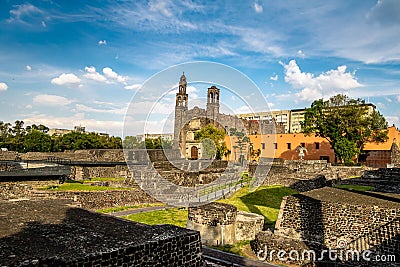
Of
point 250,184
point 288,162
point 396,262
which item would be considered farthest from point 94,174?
point 396,262

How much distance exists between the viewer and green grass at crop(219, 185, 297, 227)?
1891cm

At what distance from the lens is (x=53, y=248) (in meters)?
4.32

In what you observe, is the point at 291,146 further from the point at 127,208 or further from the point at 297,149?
the point at 127,208

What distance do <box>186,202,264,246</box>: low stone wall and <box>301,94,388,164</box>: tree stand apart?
24.0 m

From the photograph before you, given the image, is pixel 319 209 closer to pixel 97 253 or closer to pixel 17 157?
pixel 97 253

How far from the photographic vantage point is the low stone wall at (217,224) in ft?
40.5

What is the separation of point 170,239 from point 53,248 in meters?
1.70

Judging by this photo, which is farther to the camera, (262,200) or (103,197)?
(262,200)

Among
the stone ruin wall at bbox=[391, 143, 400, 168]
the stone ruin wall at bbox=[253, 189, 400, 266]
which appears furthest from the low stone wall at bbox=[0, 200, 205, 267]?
the stone ruin wall at bbox=[391, 143, 400, 168]

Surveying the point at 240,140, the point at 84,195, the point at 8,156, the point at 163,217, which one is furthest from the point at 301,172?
the point at 8,156

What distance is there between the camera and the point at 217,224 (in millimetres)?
12438

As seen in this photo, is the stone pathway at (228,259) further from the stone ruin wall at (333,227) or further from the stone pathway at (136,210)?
the stone pathway at (136,210)

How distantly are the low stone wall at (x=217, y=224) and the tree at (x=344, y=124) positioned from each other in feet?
78.7

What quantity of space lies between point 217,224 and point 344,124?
25517 millimetres
